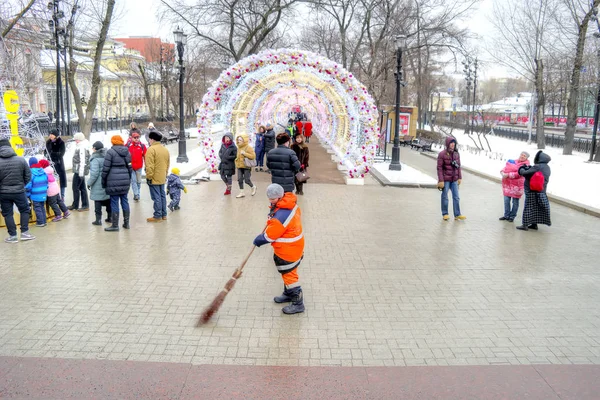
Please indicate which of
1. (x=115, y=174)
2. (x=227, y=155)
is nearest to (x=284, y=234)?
(x=115, y=174)

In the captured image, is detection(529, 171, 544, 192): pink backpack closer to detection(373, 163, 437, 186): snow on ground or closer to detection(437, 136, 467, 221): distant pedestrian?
detection(437, 136, 467, 221): distant pedestrian

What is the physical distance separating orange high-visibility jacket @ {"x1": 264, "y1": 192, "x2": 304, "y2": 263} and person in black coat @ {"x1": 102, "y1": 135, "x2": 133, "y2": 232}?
4.23m

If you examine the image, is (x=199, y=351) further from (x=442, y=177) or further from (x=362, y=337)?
(x=442, y=177)

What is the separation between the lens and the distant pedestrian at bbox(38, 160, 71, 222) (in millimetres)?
8633

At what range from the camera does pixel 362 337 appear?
4.68m

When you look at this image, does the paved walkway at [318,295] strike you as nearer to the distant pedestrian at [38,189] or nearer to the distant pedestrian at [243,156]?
the distant pedestrian at [38,189]

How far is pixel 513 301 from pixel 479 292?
393 mm

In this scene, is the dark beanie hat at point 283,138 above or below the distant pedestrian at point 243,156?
above

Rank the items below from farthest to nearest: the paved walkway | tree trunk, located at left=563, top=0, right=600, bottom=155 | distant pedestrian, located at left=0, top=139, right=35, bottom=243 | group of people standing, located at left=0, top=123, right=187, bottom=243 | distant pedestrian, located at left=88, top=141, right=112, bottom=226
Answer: tree trunk, located at left=563, top=0, right=600, bottom=155 → distant pedestrian, located at left=88, top=141, right=112, bottom=226 → group of people standing, located at left=0, top=123, right=187, bottom=243 → distant pedestrian, located at left=0, top=139, right=35, bottom=243 → the paved walkway

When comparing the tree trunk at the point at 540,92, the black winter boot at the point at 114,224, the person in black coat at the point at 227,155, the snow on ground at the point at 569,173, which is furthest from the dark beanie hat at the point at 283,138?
the tree trunk at the point at 540,92

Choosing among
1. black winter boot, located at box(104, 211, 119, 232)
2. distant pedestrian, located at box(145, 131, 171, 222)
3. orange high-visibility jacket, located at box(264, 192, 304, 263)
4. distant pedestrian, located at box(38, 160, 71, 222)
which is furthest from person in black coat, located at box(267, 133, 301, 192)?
orange high-visibility jacket, located at box(264, 192, 304, 263)

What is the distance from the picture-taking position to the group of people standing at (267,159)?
905 centimetres

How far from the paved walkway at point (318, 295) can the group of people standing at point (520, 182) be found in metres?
0.39

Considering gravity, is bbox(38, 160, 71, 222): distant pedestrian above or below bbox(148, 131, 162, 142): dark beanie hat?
below
